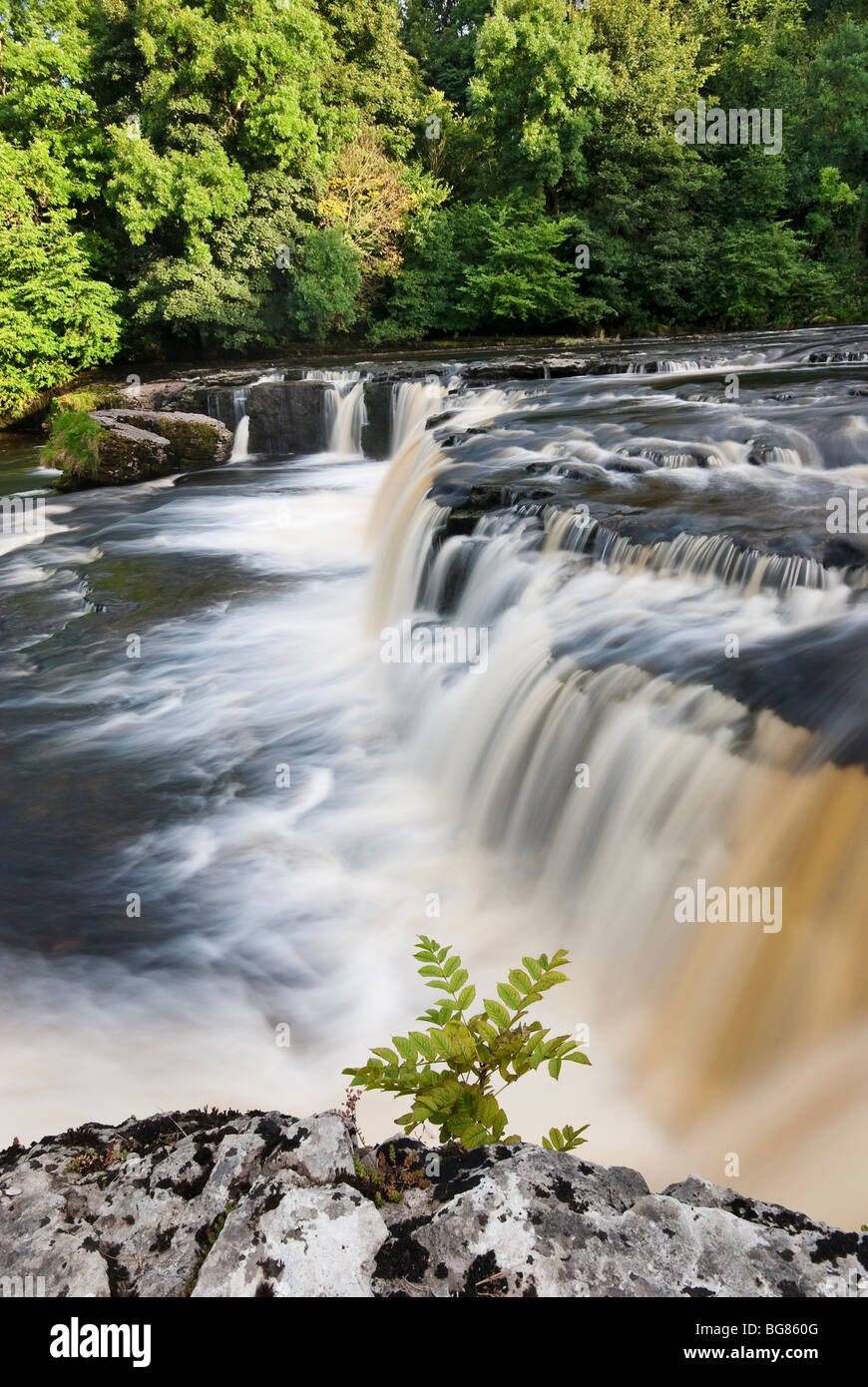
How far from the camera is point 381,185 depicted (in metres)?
20.4

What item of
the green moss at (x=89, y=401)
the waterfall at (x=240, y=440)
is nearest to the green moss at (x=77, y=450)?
the green moss at (x=89, y=401)

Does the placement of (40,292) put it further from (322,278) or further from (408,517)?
(408,517)

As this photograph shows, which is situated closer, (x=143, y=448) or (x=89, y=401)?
(x=143, y=448)

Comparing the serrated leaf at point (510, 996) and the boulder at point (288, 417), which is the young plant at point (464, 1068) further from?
the boulder at point (288, 417)

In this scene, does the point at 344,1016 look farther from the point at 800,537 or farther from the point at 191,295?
the point at 191,295

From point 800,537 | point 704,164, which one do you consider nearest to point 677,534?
point 800,537

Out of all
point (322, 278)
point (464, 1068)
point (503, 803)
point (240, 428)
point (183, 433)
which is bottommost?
point (503, 803)

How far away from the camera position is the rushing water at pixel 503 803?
9.20ft

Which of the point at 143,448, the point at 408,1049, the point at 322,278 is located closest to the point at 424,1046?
the point at 408,1049

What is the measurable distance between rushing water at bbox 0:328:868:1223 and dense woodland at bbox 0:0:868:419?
13.1 metres

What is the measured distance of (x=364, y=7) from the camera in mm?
20219

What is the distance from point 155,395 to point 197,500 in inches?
205

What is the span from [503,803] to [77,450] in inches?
425
